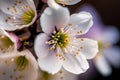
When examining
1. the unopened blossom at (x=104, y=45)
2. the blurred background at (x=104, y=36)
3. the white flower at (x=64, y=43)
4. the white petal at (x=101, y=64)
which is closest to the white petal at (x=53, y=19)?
the white flower at (x=64, y=43)

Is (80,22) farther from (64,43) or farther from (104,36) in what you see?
(104,36)

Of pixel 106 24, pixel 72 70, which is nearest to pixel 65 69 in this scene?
pixel 72 70

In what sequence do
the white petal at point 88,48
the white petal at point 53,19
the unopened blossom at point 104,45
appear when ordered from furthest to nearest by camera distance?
1. the unopened blossom at point 104,45
2. the white petal at point 88,48
3. the white petal at point 53,19

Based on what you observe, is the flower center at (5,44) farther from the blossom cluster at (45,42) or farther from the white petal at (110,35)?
the white petal at (110,35)

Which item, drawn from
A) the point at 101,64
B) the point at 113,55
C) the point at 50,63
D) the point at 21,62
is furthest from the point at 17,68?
the point at 113,55

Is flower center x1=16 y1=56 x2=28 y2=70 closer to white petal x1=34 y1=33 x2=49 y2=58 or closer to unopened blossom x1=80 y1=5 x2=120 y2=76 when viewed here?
white petal x1=34 y1=33 x2=49 y2=58

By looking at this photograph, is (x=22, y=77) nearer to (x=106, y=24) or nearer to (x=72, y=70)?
(x=72, y=70)

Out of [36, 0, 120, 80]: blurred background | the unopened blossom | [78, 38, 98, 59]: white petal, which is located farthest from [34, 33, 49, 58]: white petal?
the unopened blossom
